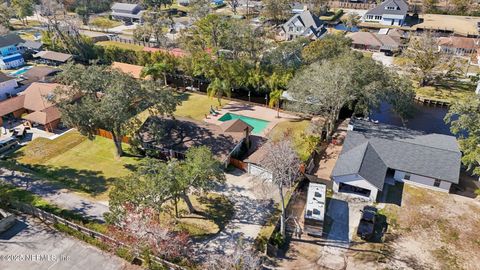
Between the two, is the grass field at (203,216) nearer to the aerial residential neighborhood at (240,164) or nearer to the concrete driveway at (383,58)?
the aerial residential neighborhood at (240,164)

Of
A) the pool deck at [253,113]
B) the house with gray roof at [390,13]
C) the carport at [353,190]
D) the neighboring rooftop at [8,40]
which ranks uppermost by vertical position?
the house with gray roof at [390,13]

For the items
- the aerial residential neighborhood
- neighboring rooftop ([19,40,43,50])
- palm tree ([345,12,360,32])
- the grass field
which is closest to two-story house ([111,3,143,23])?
neighboring rooftop ([19,40,43,50])

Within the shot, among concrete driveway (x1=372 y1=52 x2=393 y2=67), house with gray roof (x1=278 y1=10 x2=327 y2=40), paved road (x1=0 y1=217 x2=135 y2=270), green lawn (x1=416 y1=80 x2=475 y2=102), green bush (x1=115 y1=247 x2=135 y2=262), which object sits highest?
house with gray roof (x1=278 y1=10 x2=327 y2=40)

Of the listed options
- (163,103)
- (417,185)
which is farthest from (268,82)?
(417,185)

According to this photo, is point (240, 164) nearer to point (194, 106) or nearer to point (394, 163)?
point (394, 163)

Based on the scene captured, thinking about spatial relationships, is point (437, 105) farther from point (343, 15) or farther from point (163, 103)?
point (343, 15)

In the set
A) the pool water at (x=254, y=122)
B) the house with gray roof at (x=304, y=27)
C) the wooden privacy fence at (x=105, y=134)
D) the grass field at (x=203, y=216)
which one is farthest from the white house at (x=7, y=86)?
the house with gray roof at (x=304, y=27)

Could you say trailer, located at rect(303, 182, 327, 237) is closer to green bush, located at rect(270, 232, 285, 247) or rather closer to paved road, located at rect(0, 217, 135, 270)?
green bush, located at rect(270, 232, 285, 247)
